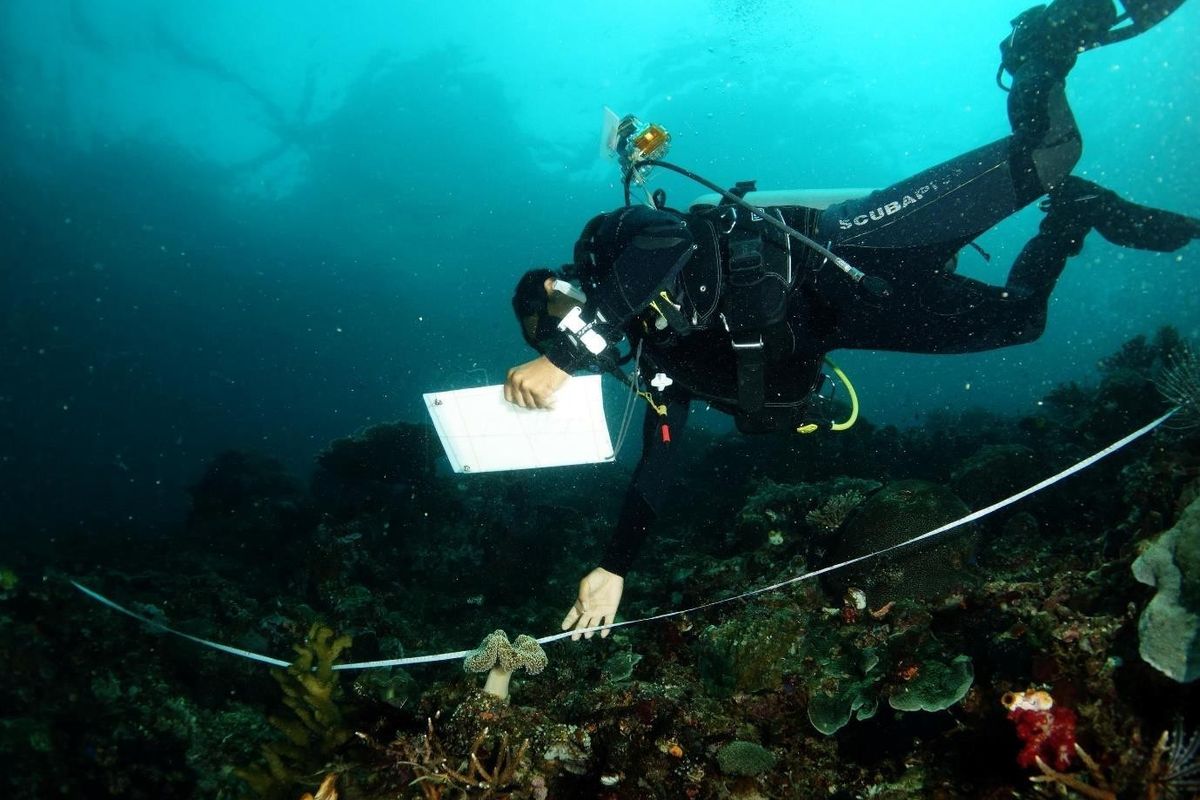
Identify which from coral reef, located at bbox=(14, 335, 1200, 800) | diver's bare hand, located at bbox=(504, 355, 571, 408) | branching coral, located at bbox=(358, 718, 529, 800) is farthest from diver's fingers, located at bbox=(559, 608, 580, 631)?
diver's bare hand, located at bbox=(504, 355, 571, 408)

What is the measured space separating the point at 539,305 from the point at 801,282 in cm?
193

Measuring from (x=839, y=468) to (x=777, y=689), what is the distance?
32.2 feet

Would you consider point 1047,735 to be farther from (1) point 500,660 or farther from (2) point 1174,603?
(1) point 500,660

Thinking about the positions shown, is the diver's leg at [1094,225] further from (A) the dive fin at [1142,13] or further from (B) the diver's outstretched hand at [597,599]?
(B) the diver's outstretched hand at [597,599]

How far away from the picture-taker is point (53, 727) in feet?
18.8

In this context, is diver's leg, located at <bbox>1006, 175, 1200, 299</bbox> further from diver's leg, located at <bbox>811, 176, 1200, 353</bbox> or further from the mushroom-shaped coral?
the mushroom-shaped coral

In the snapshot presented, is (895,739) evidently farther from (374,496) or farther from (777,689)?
(374,496)

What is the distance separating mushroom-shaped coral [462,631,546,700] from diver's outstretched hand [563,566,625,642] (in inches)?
16.0

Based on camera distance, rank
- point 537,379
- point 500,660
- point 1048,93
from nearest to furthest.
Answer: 1. point 537,379
2. point 500,660
3. point 1048,93

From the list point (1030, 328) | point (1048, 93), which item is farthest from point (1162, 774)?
point (1048, 93)

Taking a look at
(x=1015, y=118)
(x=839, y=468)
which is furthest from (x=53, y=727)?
(x=839, y=468)

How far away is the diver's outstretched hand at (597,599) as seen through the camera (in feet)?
12.6

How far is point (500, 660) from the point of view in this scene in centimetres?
348

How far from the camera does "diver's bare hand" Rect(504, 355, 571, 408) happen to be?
307cm
